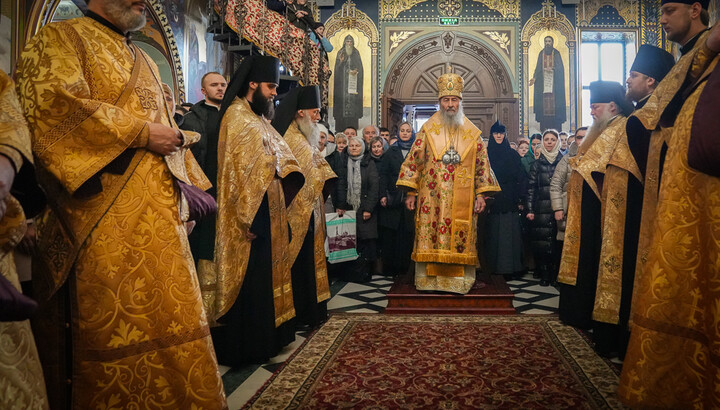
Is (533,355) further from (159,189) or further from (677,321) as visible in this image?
(159,189)

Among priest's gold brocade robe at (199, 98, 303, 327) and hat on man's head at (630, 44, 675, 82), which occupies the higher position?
hat on man's head at (630, 44, 675, 82)

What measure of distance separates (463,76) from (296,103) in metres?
9.73

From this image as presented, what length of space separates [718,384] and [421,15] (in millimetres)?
12971

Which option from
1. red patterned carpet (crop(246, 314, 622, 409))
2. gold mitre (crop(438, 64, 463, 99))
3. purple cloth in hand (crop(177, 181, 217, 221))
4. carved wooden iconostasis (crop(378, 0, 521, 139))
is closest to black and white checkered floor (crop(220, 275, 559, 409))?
red patterned carpet (crop(246, 314, 622, 409))

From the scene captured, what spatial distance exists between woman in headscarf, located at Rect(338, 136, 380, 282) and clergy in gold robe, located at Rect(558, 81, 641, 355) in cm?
297

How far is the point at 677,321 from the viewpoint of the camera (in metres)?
1.97

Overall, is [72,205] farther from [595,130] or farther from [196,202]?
[595,130]

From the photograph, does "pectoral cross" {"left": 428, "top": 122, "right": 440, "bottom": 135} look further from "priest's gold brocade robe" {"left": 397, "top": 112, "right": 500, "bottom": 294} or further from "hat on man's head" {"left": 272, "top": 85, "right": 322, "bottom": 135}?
"hat on man's head" {"left": 272, "top": 85, "right": 322, "bottom": 135}

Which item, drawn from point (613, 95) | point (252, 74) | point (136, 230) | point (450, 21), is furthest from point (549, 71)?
point (136, 230)

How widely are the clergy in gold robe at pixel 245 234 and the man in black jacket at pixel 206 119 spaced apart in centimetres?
13

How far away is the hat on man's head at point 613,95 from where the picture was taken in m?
4.03

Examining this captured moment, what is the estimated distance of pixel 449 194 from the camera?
5191mm

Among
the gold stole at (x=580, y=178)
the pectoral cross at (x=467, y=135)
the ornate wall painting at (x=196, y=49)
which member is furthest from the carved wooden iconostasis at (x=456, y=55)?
the gold stole at (x=580, y=178)

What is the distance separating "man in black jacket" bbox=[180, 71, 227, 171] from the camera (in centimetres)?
350
